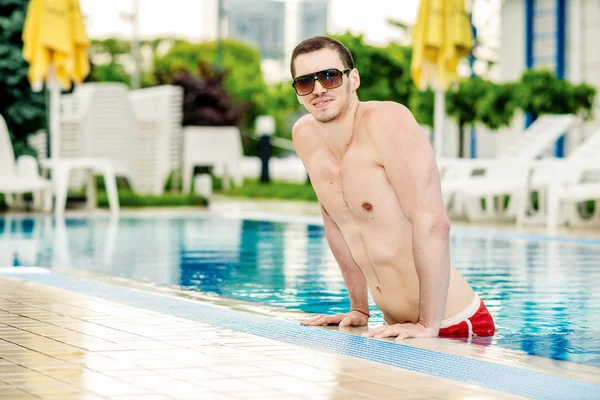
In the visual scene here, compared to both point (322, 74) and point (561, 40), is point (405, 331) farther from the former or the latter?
point (561, 40)

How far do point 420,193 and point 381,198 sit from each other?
211 millimetres

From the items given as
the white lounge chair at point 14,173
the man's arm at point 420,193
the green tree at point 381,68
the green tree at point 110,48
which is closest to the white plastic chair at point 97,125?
the green tree at point 381,68

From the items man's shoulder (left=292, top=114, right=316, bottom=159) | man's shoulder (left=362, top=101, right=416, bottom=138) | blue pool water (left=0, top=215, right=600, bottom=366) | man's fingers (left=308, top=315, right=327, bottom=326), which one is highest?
man's shoulder (left=362, top=101, right=416, bottom=138)

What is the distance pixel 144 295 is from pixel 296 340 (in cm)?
199

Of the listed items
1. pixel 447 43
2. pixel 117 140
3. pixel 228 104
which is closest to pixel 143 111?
pixel 117 140

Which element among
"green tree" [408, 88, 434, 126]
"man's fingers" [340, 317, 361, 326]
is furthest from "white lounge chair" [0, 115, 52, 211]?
"man's fingers" [340, 317, 361, 326]

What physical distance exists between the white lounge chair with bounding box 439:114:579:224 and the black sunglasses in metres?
9.75

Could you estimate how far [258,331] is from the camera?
4.90 m

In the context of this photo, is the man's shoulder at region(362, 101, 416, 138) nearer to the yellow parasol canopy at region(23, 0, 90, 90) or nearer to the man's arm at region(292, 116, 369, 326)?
the man's arm at region(292, 116, 369, 326)

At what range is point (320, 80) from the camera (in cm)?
448

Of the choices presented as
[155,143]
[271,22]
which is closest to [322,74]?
[155,143]

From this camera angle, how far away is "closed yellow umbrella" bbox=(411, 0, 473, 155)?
15.5m

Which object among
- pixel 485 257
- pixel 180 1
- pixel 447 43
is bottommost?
pixel 485 257

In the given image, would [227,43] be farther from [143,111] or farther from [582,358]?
[582,358]
